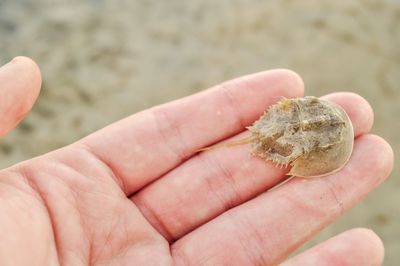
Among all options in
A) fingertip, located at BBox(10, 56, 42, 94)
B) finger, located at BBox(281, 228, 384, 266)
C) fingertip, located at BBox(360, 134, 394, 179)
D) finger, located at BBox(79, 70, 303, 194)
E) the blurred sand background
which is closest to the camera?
finger, located at BBox(281, 228, 384, 266)

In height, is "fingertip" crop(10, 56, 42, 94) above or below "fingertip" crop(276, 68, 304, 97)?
above

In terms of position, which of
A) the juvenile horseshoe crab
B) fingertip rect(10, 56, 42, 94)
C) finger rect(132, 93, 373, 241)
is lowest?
finger rect(132, 93, 373, 241)

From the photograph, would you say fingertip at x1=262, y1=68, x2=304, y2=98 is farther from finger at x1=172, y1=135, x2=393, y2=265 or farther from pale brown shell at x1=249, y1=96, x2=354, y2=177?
finger at x1=172, y1=135, x2=393, y2=265

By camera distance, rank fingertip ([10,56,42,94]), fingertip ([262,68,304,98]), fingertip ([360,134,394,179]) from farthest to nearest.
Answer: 1. fingertip ([262,68,304,98])
2. fingertip ([360,134,394,179])
3. fingertip ([10,56,42,94])

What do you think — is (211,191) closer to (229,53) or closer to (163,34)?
(229,53)

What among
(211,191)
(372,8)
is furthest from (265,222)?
(372,8)

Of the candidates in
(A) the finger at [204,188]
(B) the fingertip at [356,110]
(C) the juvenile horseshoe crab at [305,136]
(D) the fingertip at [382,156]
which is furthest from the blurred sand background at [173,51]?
(A) the finger at [204,188]

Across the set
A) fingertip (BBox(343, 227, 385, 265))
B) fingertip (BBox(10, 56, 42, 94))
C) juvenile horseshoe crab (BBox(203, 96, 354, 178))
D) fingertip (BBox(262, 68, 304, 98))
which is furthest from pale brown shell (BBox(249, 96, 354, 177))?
fingertip (BBox(10, 56, 42, 94))
